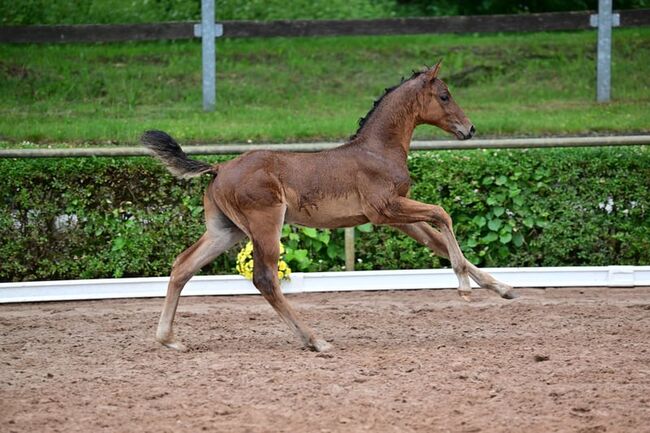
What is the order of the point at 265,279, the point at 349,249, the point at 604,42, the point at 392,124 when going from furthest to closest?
1. the point at 604,42
2. the point at 349,249
3. the point at 392,124
4. the point at 265,279

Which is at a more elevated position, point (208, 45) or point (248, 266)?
point (208, 45)

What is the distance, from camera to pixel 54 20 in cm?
1694

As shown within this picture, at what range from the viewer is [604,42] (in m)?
13.7

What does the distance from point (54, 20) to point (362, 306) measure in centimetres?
1029

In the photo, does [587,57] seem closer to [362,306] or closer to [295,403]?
[362,306]

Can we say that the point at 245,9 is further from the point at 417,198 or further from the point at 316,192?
the point at 316,192

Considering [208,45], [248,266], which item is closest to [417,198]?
[248,266]

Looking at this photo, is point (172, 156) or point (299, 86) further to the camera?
point (299, 86)

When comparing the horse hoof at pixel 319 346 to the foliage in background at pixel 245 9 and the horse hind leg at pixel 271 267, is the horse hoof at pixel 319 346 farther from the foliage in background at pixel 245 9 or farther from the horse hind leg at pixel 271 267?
the foliage in background at pixel 245 9

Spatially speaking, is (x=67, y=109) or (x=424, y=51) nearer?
(x=67, y=109)

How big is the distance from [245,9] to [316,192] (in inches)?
434

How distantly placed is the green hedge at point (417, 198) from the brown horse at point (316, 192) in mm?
2185

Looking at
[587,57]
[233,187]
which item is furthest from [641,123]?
[233,187]

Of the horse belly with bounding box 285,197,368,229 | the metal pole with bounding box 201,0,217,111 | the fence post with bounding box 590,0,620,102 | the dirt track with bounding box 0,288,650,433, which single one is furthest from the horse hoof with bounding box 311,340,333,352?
the fence post with bounding box 590,0,620,102
